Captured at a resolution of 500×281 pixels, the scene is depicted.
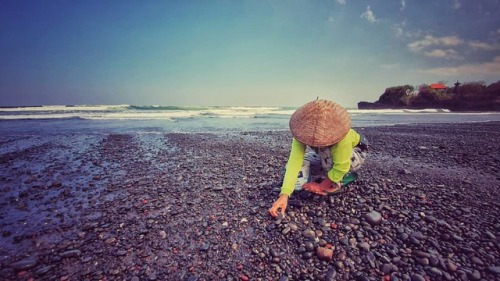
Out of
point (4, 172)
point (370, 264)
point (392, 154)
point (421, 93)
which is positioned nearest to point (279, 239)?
point (370, 264)

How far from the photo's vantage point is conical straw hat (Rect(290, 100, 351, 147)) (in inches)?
99.8

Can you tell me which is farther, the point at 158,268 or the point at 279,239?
the point at 279,239

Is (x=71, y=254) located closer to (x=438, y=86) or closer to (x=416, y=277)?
(x=416, y=277)

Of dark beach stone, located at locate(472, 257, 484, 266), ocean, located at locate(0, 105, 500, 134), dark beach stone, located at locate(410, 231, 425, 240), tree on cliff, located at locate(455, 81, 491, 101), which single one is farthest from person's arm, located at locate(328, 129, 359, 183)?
tree on cliff, located at locate(455, 81, 491, 101)

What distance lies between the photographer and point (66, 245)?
2.61 metres

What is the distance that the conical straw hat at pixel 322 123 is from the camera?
2535 millimetres

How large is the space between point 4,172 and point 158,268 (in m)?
5.58

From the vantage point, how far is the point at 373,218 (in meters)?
2.86

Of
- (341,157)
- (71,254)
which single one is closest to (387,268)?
(341,157)

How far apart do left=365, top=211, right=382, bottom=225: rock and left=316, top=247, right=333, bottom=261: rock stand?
811 millimetres

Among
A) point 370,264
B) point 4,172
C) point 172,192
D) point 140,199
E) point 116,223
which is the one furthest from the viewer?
point 4,172

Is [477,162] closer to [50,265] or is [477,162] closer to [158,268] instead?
[158,268]

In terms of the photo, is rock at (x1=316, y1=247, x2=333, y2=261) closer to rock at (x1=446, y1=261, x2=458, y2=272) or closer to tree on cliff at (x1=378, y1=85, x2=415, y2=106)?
rock at (x1=446, y1=261, x2=458, y2=272)

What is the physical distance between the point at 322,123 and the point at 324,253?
130cm
